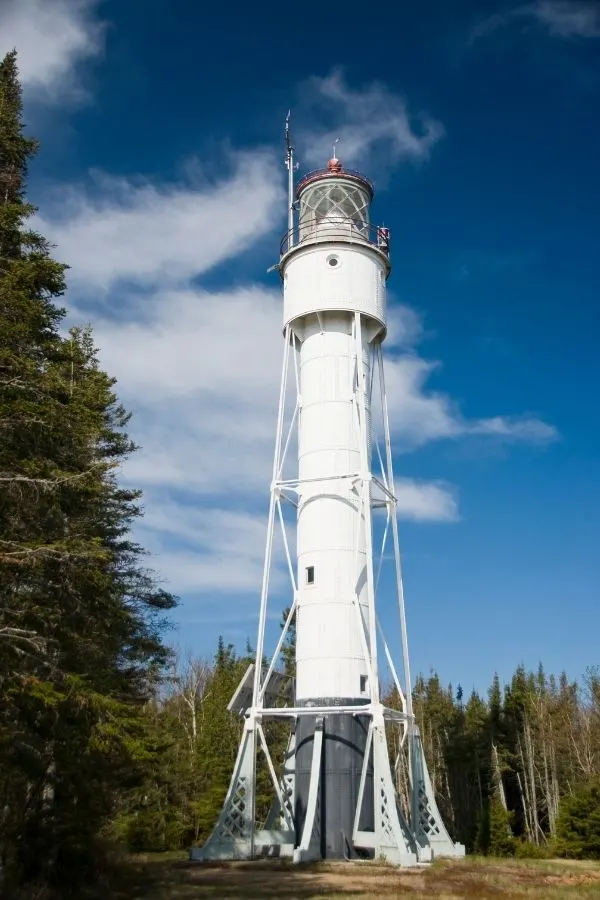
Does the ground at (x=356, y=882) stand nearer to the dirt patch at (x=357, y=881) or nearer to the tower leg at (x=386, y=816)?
the dirt patch at (x=357, y=881)

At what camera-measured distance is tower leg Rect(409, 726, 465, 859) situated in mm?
21656

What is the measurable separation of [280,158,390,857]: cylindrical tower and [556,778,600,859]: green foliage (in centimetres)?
1295

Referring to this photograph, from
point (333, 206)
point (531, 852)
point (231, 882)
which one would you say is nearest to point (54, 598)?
Result: point (231, 882)

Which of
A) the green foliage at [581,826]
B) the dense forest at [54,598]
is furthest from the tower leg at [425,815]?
the green foliage at [581,826]

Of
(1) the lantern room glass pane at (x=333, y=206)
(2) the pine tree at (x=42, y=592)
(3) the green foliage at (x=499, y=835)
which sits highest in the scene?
(1) the lantern room glass pane at (x=333, y=206)


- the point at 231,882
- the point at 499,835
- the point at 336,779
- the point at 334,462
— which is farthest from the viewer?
the point at 499,835

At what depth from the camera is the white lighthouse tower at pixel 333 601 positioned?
68.3 feet

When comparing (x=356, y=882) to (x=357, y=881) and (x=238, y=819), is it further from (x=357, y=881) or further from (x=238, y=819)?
(x=238, y=819)

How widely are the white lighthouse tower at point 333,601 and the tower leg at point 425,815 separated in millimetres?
40

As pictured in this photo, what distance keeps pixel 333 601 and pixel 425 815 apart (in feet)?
20.8

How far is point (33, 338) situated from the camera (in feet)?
50.9

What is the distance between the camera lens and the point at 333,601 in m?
22.5

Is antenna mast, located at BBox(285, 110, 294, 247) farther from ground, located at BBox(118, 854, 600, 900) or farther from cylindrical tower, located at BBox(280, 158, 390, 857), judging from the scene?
ground, located at BBox(118, 854, 600, 900)

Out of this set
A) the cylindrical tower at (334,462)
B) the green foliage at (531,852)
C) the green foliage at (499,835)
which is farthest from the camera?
the green foliage at (499,835)
